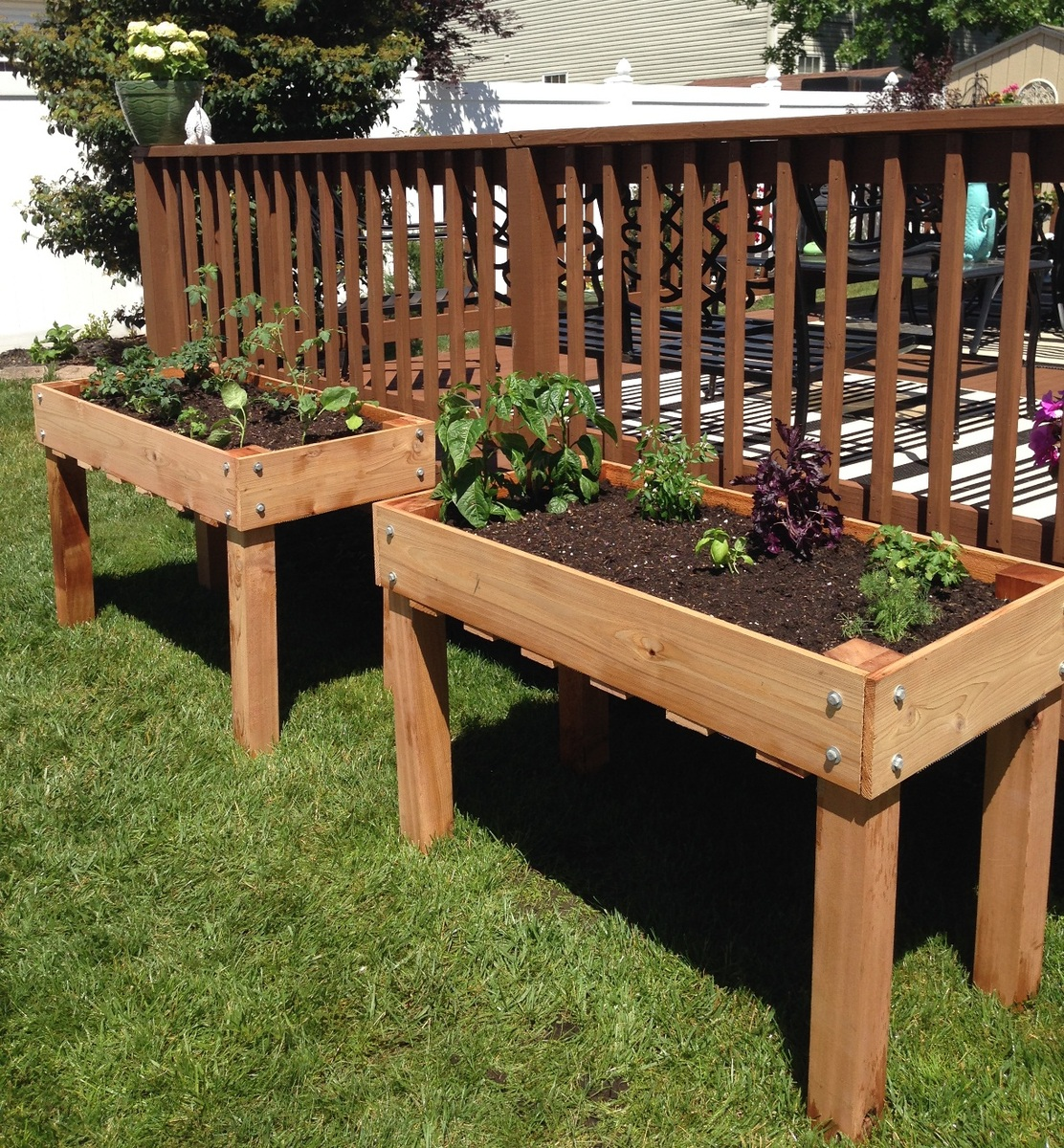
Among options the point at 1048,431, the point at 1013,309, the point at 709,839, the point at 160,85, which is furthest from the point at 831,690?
the point at 160,85

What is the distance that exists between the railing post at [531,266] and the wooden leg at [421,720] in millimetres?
904

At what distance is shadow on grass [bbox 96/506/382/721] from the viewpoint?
181 inches

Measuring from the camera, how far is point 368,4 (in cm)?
998

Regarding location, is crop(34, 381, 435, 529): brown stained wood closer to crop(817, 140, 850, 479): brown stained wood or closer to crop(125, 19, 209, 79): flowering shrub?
crop(817, 140, 850, 479): brown stained wood

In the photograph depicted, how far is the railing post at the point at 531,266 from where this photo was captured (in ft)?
11.8

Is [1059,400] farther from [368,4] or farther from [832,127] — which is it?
[368,4]

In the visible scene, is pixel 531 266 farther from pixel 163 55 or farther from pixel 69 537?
pixel 163 55

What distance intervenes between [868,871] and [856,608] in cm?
52

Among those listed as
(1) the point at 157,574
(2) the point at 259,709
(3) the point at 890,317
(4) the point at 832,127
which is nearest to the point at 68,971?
(2) the point at 259,709

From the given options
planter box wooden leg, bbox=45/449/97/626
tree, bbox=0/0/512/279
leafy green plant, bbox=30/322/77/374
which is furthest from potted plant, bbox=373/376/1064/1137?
tree, bbox=0/0/512/279

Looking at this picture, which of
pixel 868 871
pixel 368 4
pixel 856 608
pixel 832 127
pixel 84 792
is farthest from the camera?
pixel 368 4

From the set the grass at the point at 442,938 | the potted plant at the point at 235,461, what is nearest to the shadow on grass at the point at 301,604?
the grass at the point at 442,938

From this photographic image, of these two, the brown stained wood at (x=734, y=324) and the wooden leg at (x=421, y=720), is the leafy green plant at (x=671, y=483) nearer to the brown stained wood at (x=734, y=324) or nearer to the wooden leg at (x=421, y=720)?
the brown stained wood at (x=734, y=324)

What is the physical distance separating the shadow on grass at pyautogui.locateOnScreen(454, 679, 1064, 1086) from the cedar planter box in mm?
259
